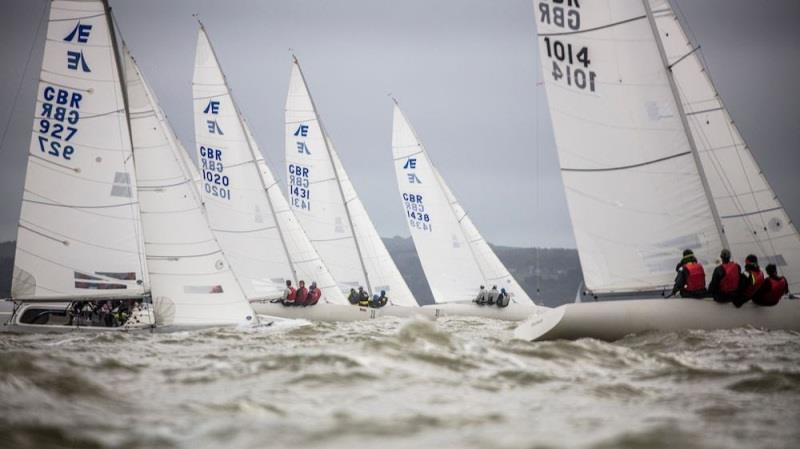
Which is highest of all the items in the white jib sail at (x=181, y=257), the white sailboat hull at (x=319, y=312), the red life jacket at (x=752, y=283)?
the white jib sail at (x=181, y=257)

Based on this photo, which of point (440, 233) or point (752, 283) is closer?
point (752, 283)

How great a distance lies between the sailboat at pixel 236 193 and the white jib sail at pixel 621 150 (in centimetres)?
1083

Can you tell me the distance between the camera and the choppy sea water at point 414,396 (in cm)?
368

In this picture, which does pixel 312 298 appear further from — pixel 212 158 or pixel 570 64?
pixel 570 64

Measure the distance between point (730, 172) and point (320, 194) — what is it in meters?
18.1

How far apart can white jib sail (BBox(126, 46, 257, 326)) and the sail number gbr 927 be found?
698 centimetres

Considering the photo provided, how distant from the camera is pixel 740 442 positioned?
365 cm

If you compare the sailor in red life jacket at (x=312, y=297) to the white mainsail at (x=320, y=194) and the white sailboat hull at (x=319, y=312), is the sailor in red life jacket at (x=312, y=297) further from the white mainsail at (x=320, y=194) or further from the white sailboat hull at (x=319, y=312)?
the white mainsail at (x=320, y=194)

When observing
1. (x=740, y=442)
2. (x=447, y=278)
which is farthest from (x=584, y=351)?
(x=447, y=278)

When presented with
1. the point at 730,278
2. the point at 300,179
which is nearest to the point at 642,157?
the point at 730,278

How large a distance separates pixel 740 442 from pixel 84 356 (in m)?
6.16

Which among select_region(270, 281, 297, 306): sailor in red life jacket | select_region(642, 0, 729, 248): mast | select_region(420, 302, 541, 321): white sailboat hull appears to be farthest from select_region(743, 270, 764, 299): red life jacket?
select_region(420, 302, 541, 321): white sailboat hull

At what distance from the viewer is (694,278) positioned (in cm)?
1037

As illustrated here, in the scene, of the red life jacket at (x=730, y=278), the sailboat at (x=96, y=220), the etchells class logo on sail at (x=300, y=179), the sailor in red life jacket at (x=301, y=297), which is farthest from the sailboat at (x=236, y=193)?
the red life jacket at (x=730, y=278)
